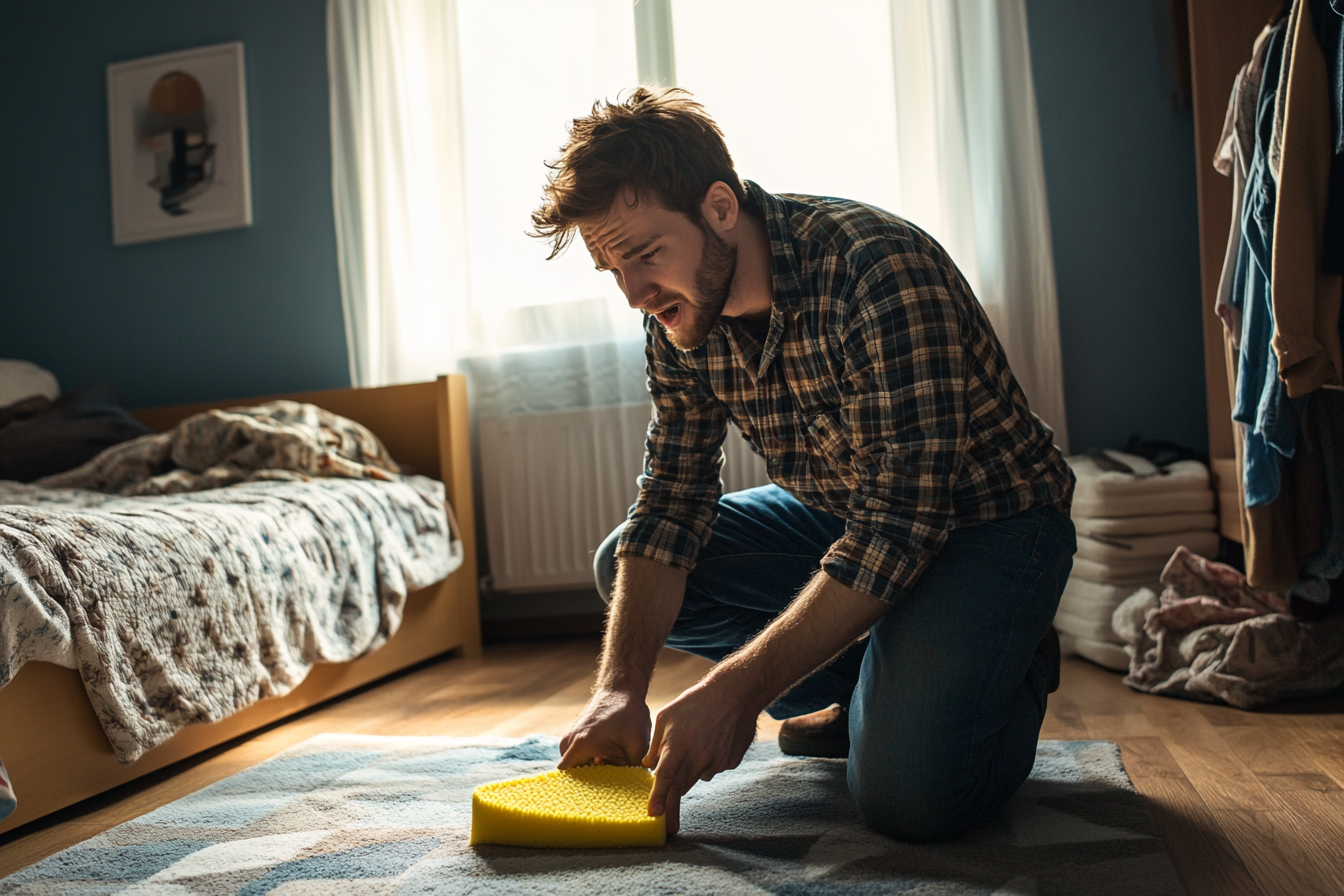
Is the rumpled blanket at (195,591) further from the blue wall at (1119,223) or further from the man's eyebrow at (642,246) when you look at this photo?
the blue wall at (1119,223)

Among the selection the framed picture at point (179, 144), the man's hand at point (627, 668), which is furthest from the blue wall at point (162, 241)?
the man's hand at point (627, 668)

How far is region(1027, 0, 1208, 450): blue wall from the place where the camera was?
2.60 m

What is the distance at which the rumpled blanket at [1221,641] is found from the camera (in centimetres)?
166

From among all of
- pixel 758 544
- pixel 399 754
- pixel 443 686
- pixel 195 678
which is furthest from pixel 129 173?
pixel 758 544

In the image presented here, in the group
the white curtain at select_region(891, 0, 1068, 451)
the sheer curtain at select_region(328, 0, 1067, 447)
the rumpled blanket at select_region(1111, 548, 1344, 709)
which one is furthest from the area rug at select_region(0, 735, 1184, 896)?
the sheer curtain at select_region(328, 0, 1067, 447)

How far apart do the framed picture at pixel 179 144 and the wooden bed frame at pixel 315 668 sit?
2.24 feet

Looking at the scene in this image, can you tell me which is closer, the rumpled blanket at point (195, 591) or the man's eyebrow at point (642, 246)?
→ the man's eyebrow at point (642, 246)

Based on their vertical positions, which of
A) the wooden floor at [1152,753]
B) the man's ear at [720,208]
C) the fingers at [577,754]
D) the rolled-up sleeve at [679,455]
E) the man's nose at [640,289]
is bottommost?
the wooden floor at [1152,753]

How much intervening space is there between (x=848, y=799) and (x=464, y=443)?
1815 millimetres

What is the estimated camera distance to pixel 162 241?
3365 millimetres

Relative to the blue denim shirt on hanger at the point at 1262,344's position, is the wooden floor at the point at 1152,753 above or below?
below

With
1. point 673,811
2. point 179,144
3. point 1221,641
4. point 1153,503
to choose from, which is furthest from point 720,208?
point 179,144

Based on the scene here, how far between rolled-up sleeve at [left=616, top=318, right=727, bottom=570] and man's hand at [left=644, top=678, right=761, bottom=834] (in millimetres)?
372

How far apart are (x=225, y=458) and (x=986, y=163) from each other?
81.0 inches
